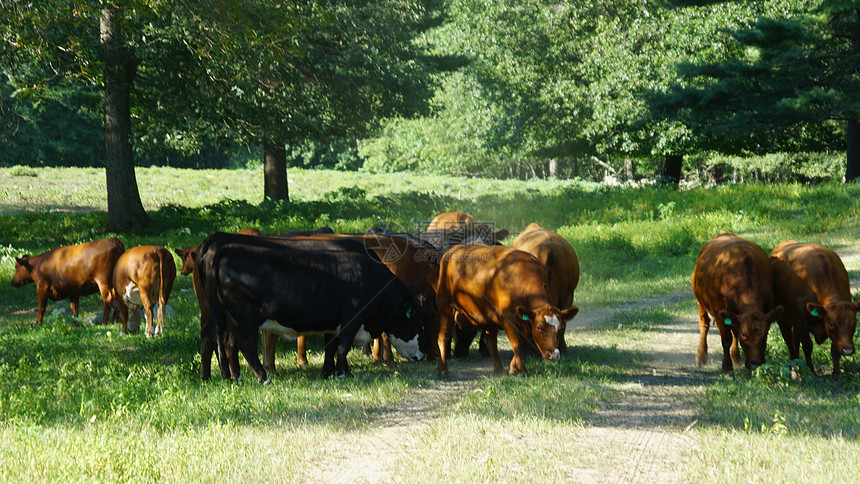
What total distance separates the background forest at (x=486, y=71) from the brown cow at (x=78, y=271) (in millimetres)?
2843

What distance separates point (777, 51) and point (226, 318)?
854 inches

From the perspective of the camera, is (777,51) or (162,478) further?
(777,51)

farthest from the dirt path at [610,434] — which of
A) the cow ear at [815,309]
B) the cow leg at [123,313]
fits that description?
the cow leg at [123,313]

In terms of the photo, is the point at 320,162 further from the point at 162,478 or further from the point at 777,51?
the point at 162,478

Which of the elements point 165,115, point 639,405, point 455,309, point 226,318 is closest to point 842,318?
point 639,405

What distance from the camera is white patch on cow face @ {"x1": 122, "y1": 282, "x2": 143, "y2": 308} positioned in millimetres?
11594

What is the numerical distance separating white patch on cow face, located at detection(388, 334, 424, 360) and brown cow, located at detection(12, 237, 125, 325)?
5784mm

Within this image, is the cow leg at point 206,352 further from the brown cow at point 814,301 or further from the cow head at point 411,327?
the brown cow at point 814,301

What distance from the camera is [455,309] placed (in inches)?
375

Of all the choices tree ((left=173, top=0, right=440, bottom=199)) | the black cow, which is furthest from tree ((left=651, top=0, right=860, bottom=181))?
the black cow

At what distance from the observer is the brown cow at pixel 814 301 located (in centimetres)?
835

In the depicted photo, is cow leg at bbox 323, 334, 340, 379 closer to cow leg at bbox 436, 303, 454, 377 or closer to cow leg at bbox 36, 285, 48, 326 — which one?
cow leg at bbox 436, 303, 454, 377

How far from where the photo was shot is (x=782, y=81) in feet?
78.4

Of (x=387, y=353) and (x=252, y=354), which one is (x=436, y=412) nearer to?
(x=252, y=354)
